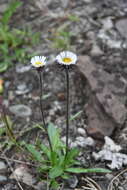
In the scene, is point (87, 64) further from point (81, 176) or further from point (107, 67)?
point (81, 176)

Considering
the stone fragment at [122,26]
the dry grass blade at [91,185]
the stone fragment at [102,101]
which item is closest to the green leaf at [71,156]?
the dry grass blade at [91,185]

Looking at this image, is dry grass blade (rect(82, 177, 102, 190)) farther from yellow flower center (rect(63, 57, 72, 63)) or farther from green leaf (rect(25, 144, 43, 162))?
yellow flower center (rect(63, 57, 72, 63))

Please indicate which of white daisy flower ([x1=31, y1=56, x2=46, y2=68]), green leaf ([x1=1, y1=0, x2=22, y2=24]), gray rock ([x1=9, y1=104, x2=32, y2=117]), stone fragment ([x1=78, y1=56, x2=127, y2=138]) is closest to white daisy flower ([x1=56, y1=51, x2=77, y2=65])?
white daisy flower ([x1=31, y1=56, x2=46, y2=68])

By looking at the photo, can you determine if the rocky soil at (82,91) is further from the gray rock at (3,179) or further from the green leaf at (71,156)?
the green leaf at (71,156)

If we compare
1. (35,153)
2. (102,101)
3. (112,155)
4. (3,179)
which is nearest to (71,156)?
(35,153)

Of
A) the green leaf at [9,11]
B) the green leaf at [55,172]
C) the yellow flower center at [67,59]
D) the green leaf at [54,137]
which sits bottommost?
the green leaf at [55,172]

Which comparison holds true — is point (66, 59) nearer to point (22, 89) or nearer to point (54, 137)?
point (54, 137)
